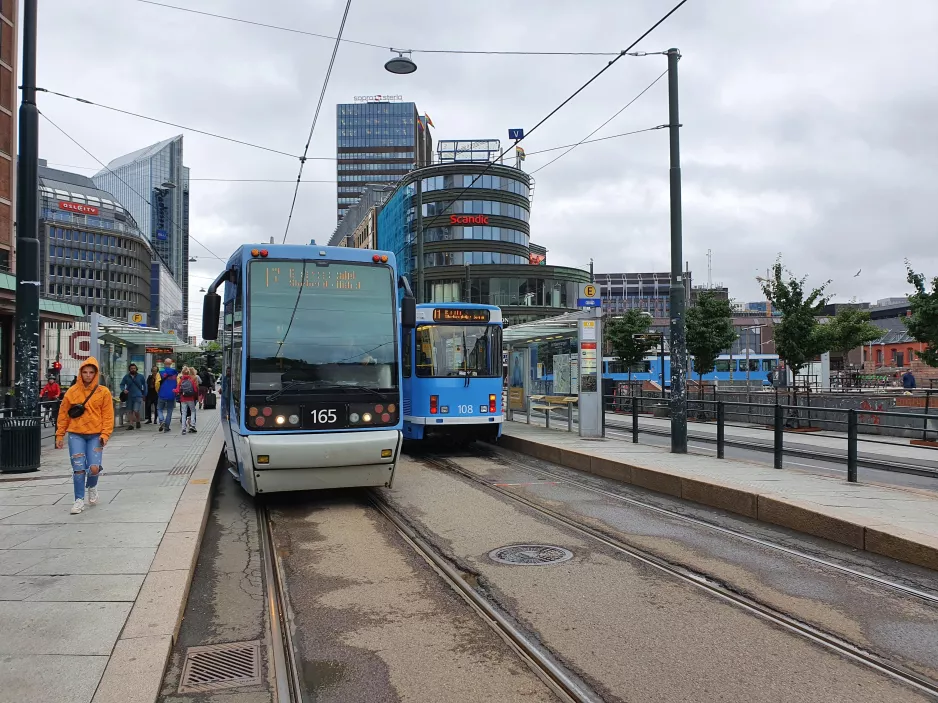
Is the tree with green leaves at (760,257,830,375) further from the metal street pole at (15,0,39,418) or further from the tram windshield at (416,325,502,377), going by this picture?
the metal street pole at (15,0,39,418)

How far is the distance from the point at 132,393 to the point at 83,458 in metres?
11.4

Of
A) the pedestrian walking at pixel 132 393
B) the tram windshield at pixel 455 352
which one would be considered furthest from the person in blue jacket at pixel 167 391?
the tram windshield at pixel 455 352

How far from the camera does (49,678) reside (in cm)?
371

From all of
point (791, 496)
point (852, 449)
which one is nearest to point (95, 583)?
point (791, 496)

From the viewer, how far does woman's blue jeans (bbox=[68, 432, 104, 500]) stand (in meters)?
7.77

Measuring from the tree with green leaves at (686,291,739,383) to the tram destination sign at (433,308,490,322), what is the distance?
16356 millimetres

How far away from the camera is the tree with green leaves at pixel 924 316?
1864 centimetres

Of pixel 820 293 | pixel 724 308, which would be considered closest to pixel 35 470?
pixel 820 293

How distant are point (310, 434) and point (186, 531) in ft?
6.39

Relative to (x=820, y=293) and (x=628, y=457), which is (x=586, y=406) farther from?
(x=820, y=293)

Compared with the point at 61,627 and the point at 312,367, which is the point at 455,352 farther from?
the point at 61,627

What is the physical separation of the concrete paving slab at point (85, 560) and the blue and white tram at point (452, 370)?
835 centimetres

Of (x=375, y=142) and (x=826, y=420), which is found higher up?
(x=375, y=142)

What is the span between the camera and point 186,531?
683cm
